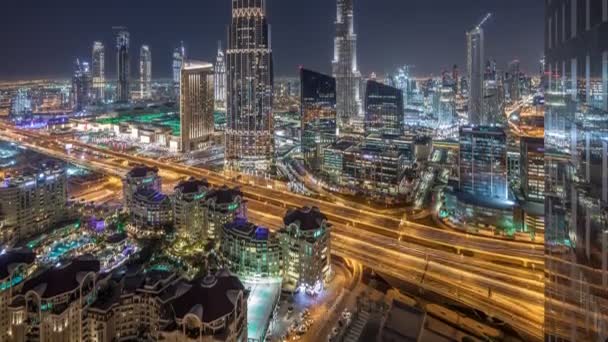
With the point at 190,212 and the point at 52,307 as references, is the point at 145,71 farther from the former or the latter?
the point at 52,307

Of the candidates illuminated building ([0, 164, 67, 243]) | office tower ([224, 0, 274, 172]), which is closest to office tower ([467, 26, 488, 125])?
office tower ([224, 0, 274, 172])

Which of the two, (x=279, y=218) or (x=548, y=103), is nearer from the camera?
(x=548, y=103)

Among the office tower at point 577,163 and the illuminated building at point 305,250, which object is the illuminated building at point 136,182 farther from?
the office tower at point 577,163

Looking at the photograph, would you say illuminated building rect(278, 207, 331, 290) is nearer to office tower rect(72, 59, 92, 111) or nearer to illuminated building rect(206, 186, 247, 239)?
illuminated building rect(206, 186, 247, 239)

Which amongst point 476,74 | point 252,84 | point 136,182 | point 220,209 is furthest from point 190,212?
point 476,74

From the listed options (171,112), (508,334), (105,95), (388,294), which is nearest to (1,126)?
(171,112)

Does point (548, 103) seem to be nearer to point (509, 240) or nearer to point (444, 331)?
point (444, 331)
